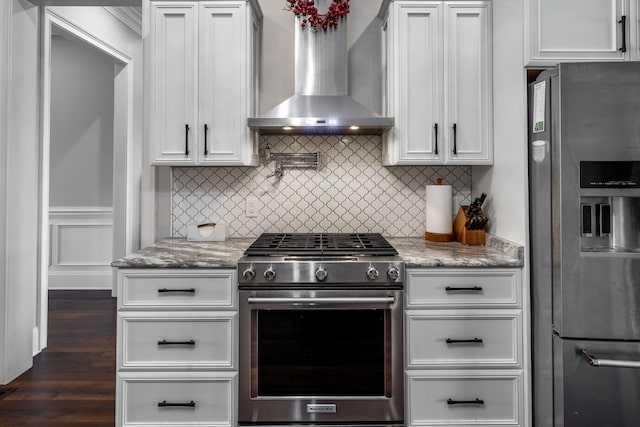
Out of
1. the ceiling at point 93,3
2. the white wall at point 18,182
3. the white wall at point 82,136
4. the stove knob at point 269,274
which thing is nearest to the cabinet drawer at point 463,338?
the stove knob at point 269,274

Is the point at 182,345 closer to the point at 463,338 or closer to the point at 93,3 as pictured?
the point at 463,338

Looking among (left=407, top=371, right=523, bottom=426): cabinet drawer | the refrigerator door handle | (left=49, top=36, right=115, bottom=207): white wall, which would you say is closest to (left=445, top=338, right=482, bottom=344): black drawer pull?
(left=407, top=371, right=523, bottom=426): cabinet drawer

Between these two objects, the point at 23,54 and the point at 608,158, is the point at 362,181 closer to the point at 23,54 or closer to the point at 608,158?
the point at 608,158

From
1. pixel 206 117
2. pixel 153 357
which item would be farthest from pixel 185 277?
pixel 206 117

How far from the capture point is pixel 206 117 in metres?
2.53

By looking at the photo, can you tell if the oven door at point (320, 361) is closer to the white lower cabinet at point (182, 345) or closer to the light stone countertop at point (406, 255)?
the white lower cabinet at point (182, 345)

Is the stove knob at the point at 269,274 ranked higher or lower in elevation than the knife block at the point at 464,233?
lower

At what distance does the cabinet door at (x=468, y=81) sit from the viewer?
2494 millimetres

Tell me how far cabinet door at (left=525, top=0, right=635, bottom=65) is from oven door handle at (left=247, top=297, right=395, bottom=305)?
1296 mm

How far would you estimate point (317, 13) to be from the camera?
2.64 meters

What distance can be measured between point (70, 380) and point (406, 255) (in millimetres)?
2336

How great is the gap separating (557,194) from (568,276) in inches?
13.2

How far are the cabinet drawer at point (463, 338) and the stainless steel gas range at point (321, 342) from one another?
88 millimetres

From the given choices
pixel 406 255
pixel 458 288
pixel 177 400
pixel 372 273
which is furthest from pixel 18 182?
pixel 458 288
